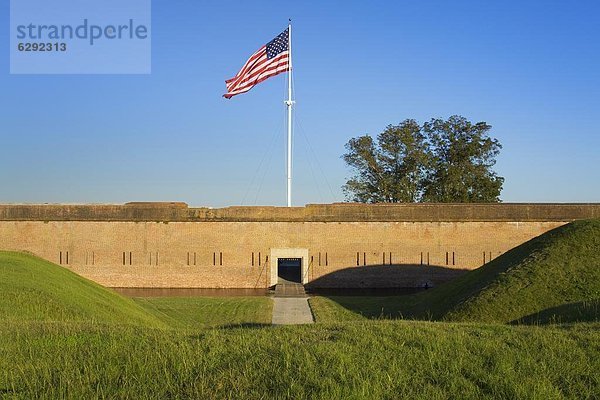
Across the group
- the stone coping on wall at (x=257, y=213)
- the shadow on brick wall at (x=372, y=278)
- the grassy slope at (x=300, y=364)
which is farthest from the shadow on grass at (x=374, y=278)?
the grassy slope at (x=300, y=364)

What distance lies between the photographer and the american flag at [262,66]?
84.5 feet

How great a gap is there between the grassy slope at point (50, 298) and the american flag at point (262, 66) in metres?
11.4

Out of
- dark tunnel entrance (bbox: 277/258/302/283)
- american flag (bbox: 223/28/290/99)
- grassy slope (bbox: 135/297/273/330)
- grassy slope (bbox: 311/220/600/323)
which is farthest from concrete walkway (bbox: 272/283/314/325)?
american flag (bbox: 223/28/290/99)

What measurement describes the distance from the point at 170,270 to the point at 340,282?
338 inches

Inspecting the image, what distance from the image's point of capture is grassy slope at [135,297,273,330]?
17109 mm

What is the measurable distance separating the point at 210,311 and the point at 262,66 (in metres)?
11.5

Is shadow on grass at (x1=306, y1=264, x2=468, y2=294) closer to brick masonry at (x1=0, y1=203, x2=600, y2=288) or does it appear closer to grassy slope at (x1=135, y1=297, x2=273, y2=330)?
brick masonry at (x1=0, y1=203, x2=600, y2=288)

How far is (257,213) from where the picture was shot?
98.2 feet

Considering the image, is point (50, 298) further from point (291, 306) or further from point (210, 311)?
point (291, 306)

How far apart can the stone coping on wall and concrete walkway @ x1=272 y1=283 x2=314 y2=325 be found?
151 inches

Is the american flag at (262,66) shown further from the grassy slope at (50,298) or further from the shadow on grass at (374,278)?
the grassy slope at (50,298)

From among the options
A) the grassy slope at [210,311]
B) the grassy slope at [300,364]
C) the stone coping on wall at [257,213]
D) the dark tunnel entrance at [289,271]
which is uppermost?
the stone coping on wall at [257,213]

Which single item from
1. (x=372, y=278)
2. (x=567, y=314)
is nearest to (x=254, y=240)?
(x=372, y=278)

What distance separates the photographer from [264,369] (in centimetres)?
596
